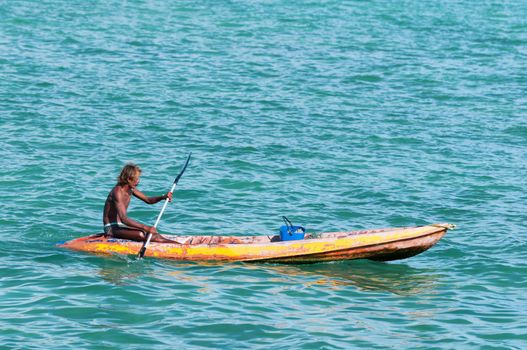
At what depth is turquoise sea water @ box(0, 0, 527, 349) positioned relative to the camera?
13250 mm

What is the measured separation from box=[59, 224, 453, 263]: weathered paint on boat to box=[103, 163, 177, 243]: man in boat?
28 cm

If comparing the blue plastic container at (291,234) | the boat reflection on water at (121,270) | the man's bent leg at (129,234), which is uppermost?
the blue plastic container at (291,234)

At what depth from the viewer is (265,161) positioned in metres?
22.1

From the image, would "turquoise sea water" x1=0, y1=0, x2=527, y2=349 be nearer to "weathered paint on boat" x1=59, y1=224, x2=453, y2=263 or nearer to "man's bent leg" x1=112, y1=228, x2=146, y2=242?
"weathered paint on boat" x1=59, y1=224, x2=453, y2=263

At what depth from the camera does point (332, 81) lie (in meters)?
29.7

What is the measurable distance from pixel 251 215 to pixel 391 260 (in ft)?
12.0

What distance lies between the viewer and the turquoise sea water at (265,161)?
43.5ft

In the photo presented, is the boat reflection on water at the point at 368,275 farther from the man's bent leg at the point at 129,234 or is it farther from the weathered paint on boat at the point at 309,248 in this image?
the man's bent leg at the point at 129,234

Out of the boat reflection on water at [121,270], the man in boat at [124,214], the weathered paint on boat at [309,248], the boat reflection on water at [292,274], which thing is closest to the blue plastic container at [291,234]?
the weathered paint on boat at [309,248]

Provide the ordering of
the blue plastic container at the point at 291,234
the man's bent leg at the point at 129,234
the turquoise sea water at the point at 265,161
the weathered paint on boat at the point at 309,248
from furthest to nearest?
the man's bent leg at the point at 129,234
the blue plastic container at the point at 291,234
the weathered paint on boat at the point at 309,248
the turquoise sea water at the point at 265,161

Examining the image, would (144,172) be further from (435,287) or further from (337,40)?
(337,40)

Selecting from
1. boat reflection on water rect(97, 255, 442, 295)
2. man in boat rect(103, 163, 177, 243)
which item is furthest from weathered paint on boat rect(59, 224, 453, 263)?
man in boat rect(103, 163, 177, 243)

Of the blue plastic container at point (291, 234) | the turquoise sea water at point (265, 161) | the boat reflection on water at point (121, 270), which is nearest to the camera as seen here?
the turquoise sea water at point (265, 161)

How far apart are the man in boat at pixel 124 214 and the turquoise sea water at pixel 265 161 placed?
2.04 feet
